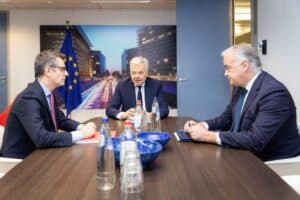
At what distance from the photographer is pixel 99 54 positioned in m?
5.62

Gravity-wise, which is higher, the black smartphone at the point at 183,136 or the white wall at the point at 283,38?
the white wall at the point at 283,38

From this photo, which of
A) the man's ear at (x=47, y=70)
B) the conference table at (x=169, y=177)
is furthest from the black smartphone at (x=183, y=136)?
the man's ear at (x=47, y=70)

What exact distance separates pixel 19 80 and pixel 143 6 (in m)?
2.50

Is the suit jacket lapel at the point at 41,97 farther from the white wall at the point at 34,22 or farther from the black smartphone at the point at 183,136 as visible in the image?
the white wall at the point at 34,22

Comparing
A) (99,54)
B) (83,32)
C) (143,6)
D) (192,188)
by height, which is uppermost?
(143,6)

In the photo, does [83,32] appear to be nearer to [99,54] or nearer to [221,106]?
[99,54]

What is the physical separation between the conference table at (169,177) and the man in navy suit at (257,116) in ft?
0.38

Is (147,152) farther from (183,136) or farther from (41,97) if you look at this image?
(41,97)

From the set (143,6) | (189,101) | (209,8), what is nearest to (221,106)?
(189,101)

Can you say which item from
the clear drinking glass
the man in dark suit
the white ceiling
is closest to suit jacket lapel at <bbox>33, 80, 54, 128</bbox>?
the man in dark suit

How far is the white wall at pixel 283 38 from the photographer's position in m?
2.75

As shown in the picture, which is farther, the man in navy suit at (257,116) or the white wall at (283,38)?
the white wall at (283,38)

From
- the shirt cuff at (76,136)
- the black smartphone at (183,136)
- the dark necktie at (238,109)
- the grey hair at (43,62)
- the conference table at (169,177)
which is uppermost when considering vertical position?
the grey hair at (43,62)

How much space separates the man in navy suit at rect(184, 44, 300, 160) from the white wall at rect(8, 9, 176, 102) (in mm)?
3740
